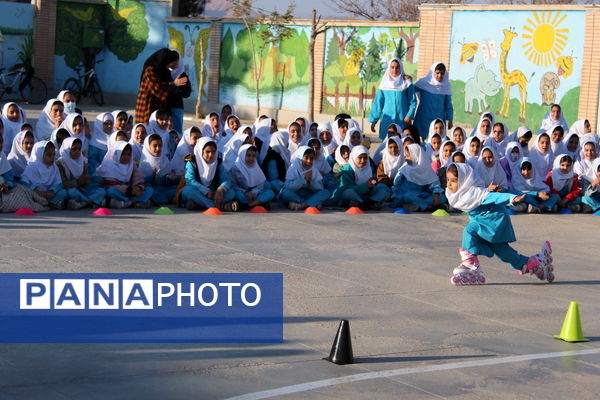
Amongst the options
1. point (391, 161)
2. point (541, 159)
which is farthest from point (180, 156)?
point (541, 159)

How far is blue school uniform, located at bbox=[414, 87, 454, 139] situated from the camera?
17984 millimetres

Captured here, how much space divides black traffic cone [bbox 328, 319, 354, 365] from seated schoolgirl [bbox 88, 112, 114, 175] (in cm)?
806

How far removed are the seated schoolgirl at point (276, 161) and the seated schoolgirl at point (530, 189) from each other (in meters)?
3.12

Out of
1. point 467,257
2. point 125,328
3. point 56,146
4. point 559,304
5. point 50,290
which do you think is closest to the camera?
point 125,328

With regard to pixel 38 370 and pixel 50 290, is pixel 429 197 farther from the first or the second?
pixel 38 370

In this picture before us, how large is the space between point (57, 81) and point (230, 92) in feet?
19.3

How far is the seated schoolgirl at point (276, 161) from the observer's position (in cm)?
1475

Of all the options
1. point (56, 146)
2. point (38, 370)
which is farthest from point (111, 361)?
point (56, 146)

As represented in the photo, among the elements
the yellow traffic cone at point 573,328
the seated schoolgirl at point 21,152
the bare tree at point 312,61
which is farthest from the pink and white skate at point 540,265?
the bare tree at point 312,61

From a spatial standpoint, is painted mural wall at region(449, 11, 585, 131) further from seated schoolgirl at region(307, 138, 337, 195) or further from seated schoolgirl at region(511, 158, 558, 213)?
seated schoolgirl at region(307, 138, 337, 195)

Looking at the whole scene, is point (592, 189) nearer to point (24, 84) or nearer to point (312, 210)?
point (312, 210)

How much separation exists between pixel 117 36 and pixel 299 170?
821 inches

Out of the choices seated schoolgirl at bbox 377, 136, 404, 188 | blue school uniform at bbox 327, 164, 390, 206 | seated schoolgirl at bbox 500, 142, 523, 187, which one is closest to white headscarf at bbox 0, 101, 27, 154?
blue school uniform at bbox 327, 164, 390, 206

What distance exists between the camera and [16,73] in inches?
1234
